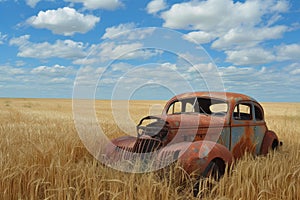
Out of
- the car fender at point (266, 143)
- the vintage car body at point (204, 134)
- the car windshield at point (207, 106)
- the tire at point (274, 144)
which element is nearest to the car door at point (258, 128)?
the vintage car body at point (204, 134)

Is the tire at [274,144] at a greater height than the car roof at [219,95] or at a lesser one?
lesser

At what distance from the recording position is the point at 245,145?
6.39 metres

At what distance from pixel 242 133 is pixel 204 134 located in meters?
1.12

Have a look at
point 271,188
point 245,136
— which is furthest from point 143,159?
point 245,136

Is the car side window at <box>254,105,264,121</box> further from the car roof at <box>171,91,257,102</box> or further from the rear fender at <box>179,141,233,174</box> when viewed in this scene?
the rear fender at <box>179,141,233,174</box>

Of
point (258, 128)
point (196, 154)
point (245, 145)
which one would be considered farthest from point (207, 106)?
point (196, 154)

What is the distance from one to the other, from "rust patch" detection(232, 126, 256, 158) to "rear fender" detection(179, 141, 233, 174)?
128cm

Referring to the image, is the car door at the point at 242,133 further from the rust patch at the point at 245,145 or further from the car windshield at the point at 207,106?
the car windshield at the point at 207,106

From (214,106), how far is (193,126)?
1.16m

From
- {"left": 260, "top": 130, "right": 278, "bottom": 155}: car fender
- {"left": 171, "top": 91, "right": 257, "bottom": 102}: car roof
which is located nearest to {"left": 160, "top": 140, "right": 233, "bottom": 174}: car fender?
{"left": 171, "top": 91, "right": 257, "bottom": 102}: car roof

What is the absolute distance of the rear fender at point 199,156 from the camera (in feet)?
15.2

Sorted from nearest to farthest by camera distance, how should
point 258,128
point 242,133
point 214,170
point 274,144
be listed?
point 214,170 → point 242,133 → point 258,128 → point 274,144

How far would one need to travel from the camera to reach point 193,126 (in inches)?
220

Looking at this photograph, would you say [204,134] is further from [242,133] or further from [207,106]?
[242,133]
